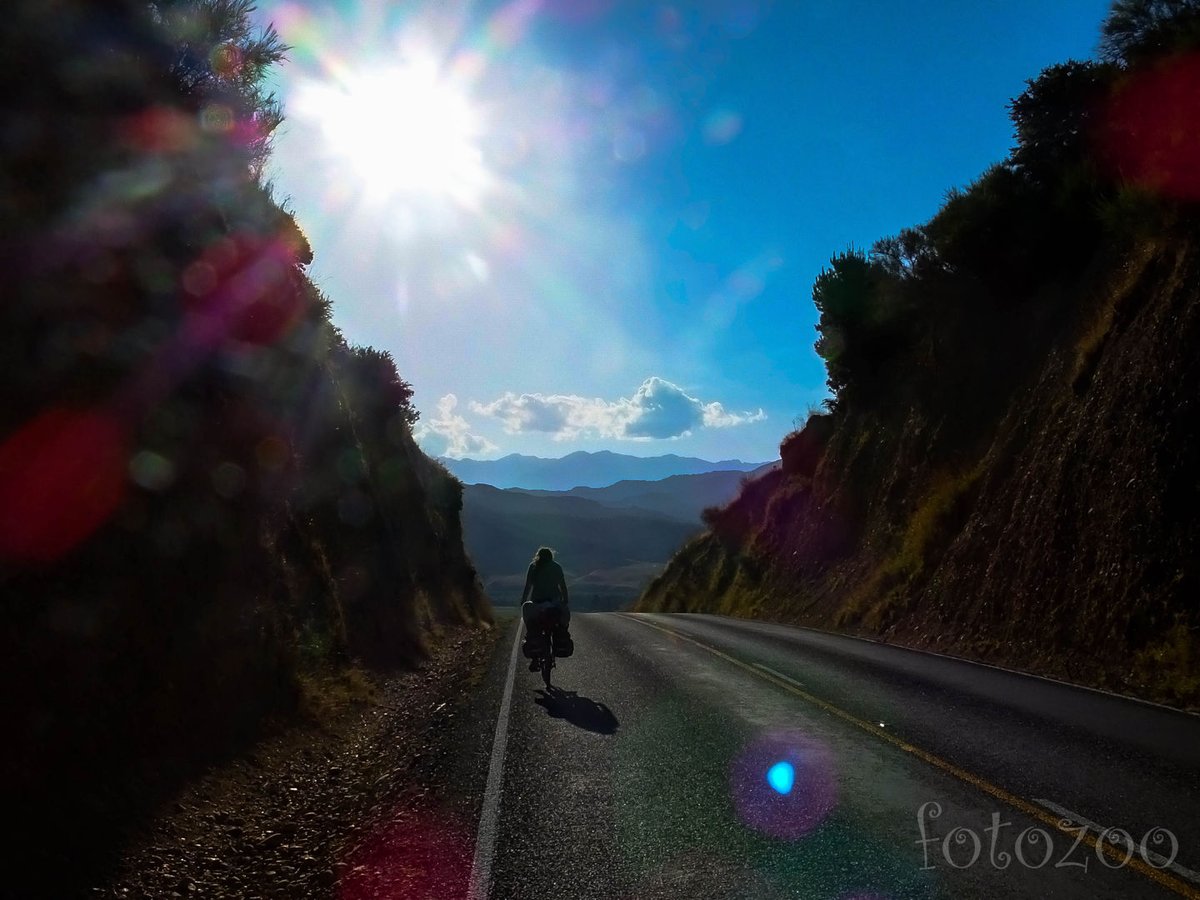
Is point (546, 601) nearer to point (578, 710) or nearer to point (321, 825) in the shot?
point (578, 710)

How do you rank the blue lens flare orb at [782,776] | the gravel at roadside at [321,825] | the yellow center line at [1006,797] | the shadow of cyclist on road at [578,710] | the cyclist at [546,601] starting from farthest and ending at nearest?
the cyclist at [546,601], the shadow of cyclist on road at [578,710], the blue lens flare orb at [782,776], the gravel at roadside at [321,825], the yellow center line at [1006,797]

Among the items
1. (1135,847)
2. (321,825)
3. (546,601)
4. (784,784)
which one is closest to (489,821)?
(321,825)

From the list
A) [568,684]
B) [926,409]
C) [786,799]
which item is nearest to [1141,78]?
[926,409]

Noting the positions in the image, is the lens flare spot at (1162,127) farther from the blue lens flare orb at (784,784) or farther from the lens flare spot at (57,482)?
the lens flare spot at (57,482)

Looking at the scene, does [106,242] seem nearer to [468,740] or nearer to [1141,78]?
[468,740]

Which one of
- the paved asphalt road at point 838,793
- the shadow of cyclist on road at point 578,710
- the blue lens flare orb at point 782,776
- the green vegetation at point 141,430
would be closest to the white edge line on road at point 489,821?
the paved asphalt road at point 838,793

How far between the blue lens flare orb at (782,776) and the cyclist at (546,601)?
6.28 metres

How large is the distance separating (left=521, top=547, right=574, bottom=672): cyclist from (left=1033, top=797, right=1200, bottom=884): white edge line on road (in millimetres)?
8187

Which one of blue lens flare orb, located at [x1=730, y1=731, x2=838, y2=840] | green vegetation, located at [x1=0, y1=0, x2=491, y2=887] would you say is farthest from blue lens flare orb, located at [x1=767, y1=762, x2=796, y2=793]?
green vegetation, located at [x1=0, y1=0, x2=491, y2=887]

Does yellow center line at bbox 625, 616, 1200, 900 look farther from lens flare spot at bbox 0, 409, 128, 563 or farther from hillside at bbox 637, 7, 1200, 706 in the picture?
lens flare spot at bbox 0, 409, 128, 563

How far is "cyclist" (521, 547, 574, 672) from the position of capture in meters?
13.4

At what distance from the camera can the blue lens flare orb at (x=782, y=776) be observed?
22.3ft

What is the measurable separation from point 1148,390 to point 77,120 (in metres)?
16.2

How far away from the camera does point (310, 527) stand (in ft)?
50.6
